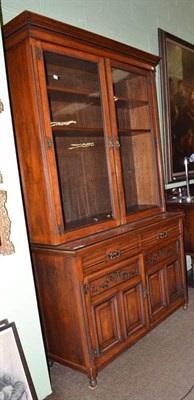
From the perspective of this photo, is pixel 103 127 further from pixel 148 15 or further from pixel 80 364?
pixel 148 15

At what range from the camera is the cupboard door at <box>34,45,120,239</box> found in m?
1.99

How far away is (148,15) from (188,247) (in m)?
2.38

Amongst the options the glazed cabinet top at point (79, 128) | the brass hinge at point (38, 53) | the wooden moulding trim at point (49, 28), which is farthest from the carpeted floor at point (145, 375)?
the wooden moulding trim at point (49, 28)

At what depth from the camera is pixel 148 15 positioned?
3172 mm

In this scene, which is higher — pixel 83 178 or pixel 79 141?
pixel 79 141

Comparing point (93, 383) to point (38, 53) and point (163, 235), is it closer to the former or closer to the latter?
point (163, 235)

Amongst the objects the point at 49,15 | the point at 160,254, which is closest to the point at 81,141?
the point at 49,15

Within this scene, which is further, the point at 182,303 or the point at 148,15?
the point at 148,15

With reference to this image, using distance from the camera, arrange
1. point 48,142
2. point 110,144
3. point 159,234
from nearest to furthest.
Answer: point 48,142
point 110,144
point 159,234

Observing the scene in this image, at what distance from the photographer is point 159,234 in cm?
241

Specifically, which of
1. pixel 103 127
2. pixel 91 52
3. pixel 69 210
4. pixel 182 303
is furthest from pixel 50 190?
pixel 182 303

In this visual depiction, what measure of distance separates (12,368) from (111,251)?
33.4 inches

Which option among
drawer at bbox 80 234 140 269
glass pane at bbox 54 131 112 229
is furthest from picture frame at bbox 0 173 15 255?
glass pane at bbox 54 131 112 229

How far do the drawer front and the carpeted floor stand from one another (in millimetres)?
577
